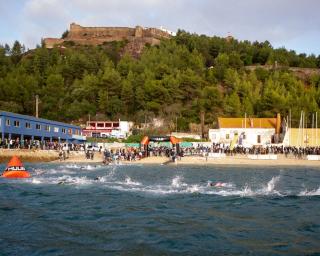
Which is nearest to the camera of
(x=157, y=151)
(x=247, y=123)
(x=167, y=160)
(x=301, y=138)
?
(x=167, y=160)

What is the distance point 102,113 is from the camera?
391ft

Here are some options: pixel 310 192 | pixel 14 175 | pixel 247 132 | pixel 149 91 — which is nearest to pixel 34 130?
pixel 247 132

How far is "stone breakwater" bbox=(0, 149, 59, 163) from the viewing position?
2557 inches

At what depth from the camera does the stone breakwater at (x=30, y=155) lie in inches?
2557

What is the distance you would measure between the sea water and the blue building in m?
42.4

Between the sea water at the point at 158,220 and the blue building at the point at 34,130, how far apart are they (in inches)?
1668

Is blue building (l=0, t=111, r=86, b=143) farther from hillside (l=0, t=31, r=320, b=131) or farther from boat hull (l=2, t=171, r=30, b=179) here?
boat hull (l=2, t=171, r=30, b=179)

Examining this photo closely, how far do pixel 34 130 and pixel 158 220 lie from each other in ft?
213

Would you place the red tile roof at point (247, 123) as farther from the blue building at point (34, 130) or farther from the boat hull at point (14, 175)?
the boat hull at point (14, 175)

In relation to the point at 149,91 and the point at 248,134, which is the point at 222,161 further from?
the point at 149,91

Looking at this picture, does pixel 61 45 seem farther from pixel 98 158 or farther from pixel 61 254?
pixel 61 254

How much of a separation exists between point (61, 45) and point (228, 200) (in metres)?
182

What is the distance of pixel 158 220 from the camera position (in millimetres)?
20266

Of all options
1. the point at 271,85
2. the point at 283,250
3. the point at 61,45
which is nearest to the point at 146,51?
the point at 61,45
